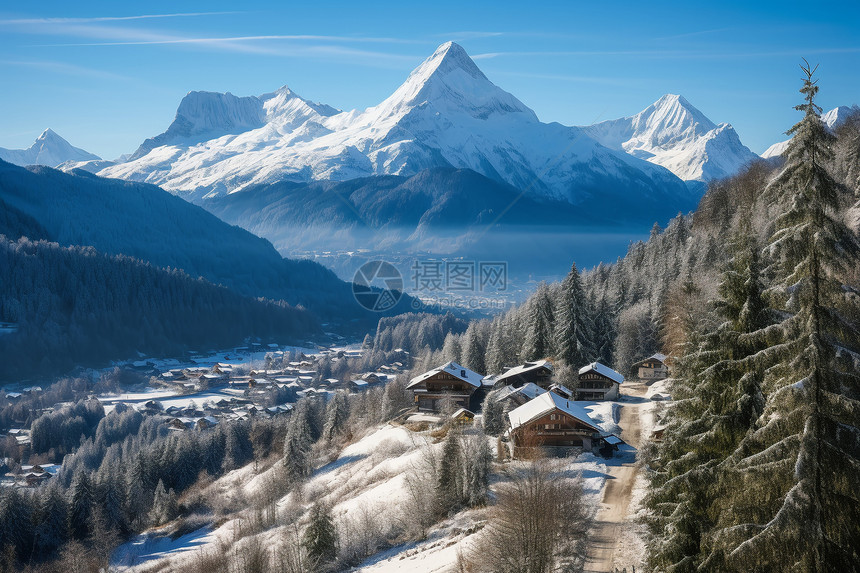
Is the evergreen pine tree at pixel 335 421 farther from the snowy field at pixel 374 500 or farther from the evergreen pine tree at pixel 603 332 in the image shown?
the evergreen pine tree at pixel 603 332

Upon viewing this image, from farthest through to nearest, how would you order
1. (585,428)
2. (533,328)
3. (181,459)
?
(181,459) < (533,328) < (585,428)

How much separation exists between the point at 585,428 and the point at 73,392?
459 ft

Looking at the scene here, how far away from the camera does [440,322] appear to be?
647 ft

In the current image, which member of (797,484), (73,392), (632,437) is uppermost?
(797,484)

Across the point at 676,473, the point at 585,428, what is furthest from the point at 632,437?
the point at 676,473

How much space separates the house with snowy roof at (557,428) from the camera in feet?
154

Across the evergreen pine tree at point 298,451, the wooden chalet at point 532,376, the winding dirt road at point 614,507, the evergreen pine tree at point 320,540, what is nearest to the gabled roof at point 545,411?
the winding dirt road at point 614,507

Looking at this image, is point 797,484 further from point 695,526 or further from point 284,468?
point 284,468

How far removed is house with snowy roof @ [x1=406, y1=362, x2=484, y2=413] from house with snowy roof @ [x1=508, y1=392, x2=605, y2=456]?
59.1 ft

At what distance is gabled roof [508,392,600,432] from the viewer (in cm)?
4691

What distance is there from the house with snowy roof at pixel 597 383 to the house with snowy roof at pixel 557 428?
50.9ft

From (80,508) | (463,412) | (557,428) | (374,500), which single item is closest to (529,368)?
(463,412)

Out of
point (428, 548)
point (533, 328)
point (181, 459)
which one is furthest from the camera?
point (181, 459)

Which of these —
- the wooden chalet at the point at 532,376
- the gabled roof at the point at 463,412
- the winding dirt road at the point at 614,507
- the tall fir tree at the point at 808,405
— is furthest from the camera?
the wooden chalet at the point at 532,376
